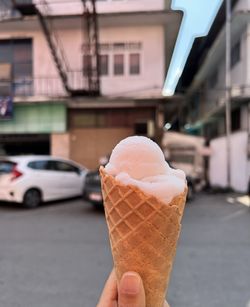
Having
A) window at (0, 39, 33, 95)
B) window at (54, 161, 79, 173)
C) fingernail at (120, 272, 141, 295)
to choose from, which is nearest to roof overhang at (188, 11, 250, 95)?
window at (54, 161, 79, 173)

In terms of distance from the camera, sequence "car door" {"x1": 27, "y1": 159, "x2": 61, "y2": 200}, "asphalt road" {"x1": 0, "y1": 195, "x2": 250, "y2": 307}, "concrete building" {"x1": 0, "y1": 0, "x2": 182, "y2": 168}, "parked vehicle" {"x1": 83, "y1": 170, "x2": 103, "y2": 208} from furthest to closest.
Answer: "concrete building" {"x1": 0, "y1": 0, "x2": 182, "y2": 168}, "car door" {"x1": 27, "y1": 159, "x2": 61, "y2": 200}, "parked vehicle" {"x1": 83, "y1": 170, "x2": 103, "y2": 208}, "asphalt road" {"x1": 0, "y1": 195, "x2": 250, "y2": 307}

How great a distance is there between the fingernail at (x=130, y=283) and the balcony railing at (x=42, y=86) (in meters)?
16.2

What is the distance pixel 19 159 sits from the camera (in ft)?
38.5

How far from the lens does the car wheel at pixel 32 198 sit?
38.2ft

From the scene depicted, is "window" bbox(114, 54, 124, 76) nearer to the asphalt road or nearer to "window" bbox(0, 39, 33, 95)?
"window" bbox(0, 39, 33, 95)

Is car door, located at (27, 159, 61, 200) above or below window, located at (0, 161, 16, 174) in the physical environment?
below

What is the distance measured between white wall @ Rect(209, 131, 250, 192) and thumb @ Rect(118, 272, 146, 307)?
548 inches

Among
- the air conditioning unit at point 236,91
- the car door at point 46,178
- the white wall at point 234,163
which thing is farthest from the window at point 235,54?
the car door at point 46,178

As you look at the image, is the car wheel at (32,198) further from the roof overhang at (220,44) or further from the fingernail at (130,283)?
the fingernail at (130,283)

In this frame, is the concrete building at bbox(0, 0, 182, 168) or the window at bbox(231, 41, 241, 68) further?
the concrete building at bbox(0, 0, 182, 168)

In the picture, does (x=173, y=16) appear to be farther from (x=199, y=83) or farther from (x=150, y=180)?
(x=150, y=180)

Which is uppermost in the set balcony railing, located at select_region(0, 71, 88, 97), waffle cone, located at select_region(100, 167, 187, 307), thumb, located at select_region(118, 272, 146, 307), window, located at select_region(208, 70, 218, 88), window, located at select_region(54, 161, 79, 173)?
window, located at select_region(208, 70, 218, 88)

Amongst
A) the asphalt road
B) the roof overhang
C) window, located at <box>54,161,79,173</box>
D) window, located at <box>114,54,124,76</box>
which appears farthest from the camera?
window, located at <box>114,54,124,76</box>

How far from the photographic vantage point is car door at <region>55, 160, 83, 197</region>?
12852mm
